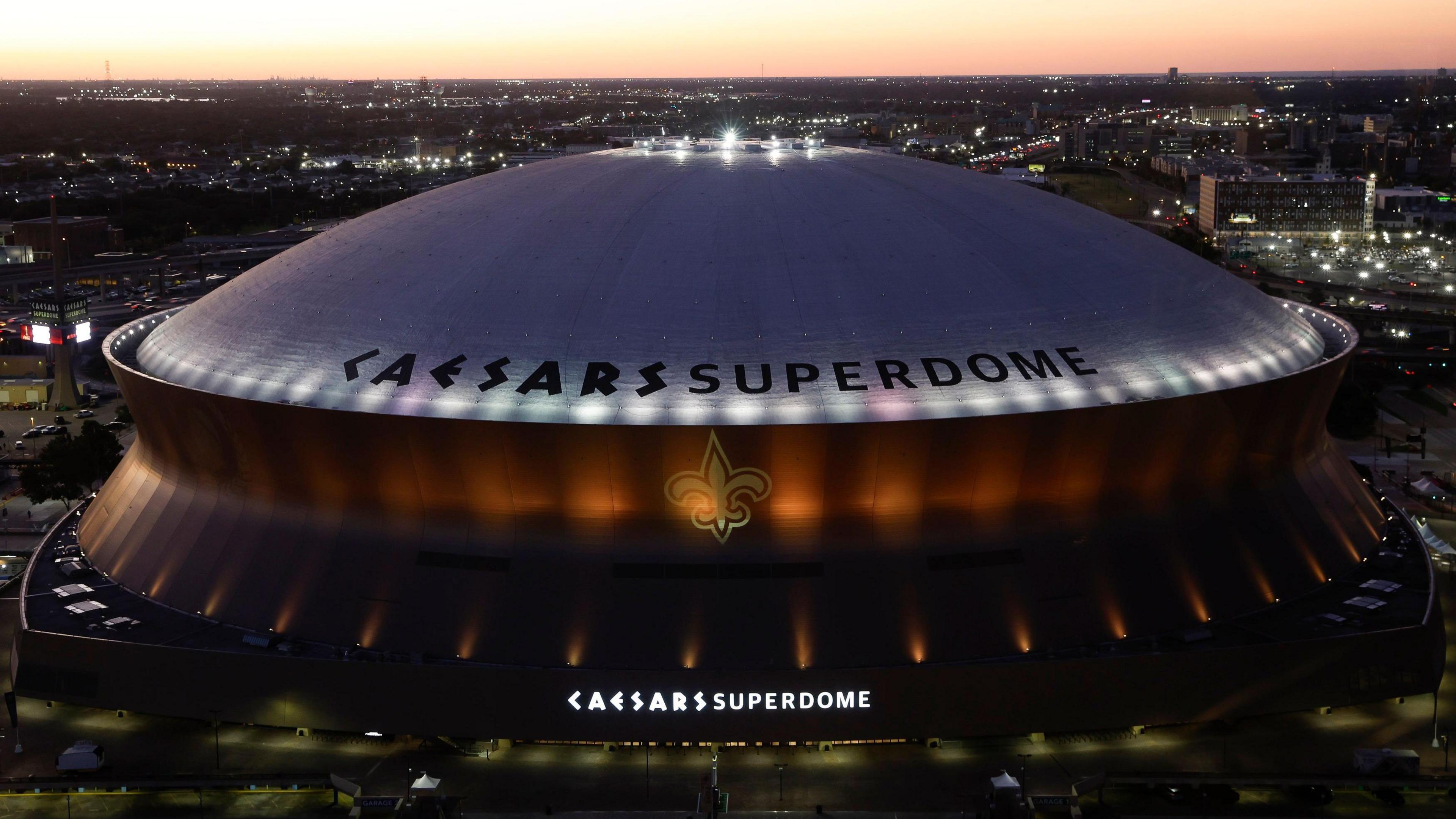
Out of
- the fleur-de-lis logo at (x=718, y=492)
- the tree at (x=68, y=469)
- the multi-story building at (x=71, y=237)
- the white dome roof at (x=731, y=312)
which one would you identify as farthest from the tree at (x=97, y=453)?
the multi-story building at (x=71, y=237)

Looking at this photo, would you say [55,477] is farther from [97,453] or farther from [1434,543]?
[1434,543]

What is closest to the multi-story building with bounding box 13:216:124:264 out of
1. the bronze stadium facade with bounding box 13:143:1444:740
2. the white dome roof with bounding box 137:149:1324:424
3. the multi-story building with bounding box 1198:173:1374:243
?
the white dome roof with bounding box 137:149:1324:424

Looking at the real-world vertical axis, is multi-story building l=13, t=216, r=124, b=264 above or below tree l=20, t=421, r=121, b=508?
above

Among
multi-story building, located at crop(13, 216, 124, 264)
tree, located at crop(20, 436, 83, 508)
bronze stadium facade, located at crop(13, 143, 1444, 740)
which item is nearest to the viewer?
bronze stadium facade, located at crop(13, 143, 1444, 740)

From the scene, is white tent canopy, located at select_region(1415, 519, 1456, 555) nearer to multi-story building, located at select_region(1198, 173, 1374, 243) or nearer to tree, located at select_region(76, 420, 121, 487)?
tree, located at select_region(76, 420, 121, 487)

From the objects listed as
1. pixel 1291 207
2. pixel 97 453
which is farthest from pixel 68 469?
pixel 1291 207

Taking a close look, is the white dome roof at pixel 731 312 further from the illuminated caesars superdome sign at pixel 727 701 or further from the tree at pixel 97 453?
the tree at pixel 97 453

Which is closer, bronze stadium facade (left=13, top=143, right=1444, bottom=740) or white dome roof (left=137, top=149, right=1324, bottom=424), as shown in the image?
bronze stadium facade (left=13, top=143, right=1444, bottom=740)

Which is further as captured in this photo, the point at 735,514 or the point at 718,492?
the point at 735,514
